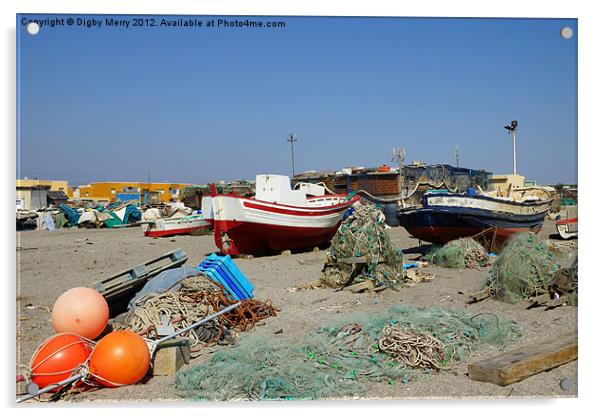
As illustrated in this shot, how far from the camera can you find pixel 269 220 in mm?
15078

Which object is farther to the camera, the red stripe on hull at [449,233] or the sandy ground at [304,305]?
the red stripe on hull at [449,233]

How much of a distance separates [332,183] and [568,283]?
23.9 meters

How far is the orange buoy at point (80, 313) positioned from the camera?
5523 millimetres

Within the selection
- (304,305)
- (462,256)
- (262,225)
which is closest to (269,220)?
(262,225)

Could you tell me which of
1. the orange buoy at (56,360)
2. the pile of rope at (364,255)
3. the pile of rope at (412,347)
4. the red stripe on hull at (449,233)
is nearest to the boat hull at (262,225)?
the red stripe on hull at (449,233)

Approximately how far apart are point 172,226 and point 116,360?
760 inches

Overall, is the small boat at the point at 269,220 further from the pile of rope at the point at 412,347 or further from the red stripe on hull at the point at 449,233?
the pile of rope at the point at 412,347

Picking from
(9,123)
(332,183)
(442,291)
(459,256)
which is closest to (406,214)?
(459,256)

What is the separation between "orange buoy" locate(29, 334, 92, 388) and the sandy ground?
185 mm

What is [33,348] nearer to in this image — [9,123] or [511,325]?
[9,123]

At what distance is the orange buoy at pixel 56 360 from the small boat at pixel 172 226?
18889 mm

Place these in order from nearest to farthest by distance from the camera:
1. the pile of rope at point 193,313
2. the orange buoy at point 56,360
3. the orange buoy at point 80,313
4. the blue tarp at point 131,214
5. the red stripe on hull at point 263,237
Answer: the orange buoy at point 56,360, the orange buoy at point 80,313, the pile of rope at point 193,313, the red stripe on hull at point 263,237, the blue tarp at point 131,214

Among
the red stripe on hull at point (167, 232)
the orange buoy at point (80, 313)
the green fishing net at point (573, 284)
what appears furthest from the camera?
the red stripe on hull at point (167, 232)

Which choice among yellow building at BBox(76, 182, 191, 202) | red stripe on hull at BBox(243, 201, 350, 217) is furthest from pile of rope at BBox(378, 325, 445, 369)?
yellow building at BBox(76, 182, 191, 202)
